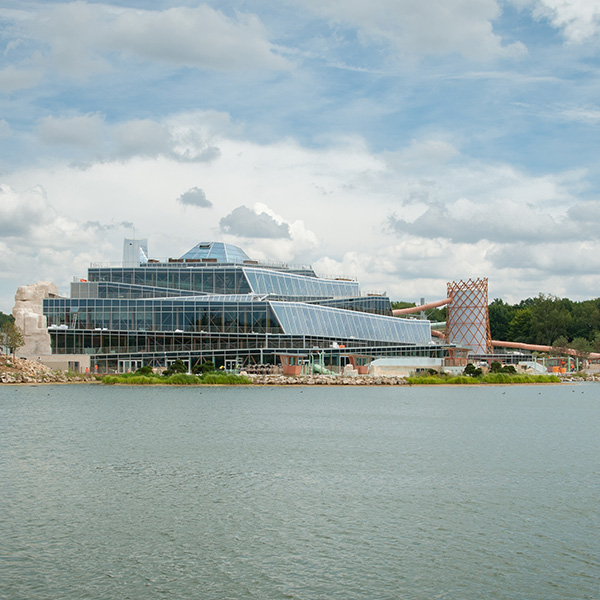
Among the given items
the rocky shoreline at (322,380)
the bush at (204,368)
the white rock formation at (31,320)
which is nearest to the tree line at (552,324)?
the rocky shoreline at (322,380)

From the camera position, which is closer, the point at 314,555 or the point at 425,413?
the point at 314,555

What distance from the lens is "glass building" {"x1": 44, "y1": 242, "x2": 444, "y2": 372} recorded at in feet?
340

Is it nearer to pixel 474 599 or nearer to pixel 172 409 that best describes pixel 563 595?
pixel 474 599

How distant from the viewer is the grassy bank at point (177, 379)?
85.8 meters

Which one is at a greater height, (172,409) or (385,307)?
(385,307)

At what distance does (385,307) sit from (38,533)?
108870 mm

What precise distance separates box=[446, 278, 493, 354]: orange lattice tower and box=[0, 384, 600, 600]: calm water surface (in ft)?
327

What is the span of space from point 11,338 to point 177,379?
71.8ft

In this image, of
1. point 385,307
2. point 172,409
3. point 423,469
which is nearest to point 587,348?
point 385,307

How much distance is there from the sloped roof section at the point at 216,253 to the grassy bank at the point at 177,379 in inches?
1513

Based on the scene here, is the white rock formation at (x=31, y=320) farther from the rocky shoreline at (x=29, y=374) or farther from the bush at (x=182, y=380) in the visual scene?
the bush at (x=182, y=380)

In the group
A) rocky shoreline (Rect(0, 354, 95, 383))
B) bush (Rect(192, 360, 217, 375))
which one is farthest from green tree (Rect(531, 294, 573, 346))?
rocky shoreline (Rect(0, 354, 95, 383))

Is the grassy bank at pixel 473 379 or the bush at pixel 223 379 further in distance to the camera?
the grassy bank at pixel 473 379

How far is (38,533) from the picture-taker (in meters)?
22.0
